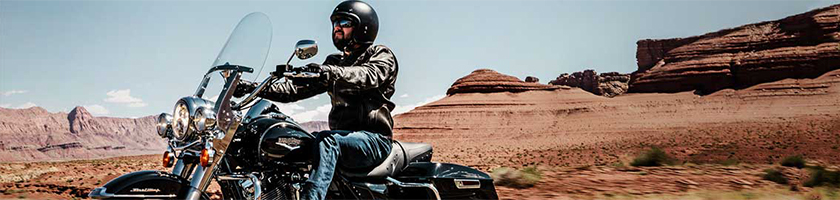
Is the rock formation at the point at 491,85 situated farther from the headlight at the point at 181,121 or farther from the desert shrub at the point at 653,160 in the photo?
the headlight at the point at 181,121

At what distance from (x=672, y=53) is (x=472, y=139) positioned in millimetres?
42257

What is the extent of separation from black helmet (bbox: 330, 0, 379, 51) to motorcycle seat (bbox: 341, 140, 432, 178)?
2.15ft

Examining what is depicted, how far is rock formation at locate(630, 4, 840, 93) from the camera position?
8306cm

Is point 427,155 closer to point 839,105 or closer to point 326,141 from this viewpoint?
point 326,141

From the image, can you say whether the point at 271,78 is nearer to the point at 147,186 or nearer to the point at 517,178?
the point at 147,186

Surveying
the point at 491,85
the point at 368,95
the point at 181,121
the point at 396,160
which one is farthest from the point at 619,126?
the point at 181,121

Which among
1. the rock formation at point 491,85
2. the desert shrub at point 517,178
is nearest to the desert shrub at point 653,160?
the desert shrub at point 517,178

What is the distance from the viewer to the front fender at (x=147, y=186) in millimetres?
3004

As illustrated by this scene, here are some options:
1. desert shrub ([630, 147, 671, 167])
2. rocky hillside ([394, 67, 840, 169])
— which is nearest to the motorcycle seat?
desert shrub ([630, 147, 671, 167])

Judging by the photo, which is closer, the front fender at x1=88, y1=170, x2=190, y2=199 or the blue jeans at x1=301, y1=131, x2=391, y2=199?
the front fender at x1=88, y1=170, x2=190, y2=199

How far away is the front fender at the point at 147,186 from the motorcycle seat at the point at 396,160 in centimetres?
92

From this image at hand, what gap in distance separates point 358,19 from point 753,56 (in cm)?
9465

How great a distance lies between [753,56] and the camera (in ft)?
287

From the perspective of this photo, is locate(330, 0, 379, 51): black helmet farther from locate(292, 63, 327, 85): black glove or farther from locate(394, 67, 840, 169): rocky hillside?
locate(394, 67, 840, 169): rocky hillside
